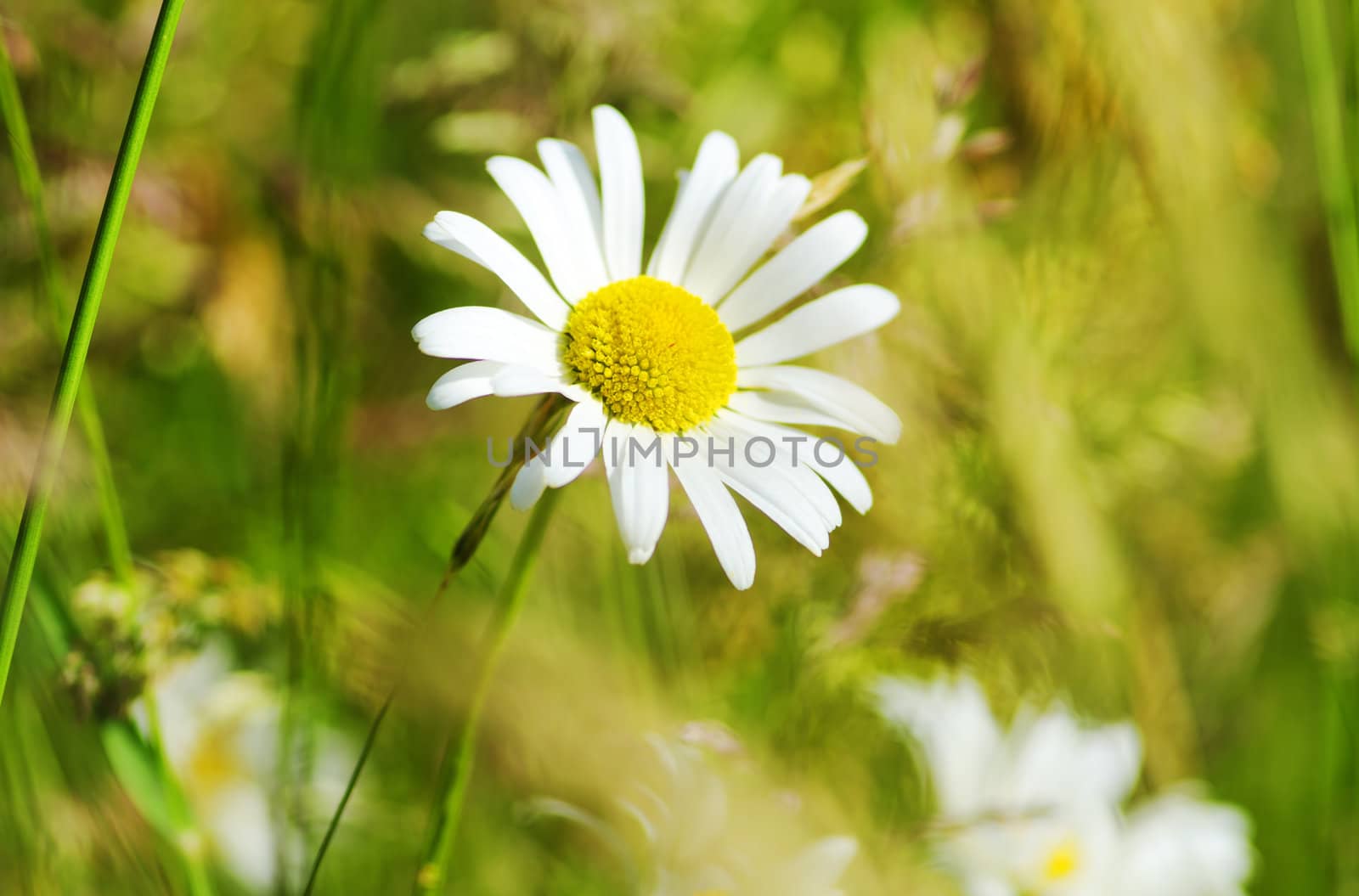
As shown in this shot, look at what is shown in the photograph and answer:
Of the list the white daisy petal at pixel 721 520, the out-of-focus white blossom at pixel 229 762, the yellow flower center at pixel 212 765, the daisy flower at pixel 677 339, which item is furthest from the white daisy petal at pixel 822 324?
the yellow flower center at pixel 212 765

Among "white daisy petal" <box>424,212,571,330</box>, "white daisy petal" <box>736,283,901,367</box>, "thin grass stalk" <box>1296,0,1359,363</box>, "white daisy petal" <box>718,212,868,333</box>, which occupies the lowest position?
"white daisy petal" <box>424,212,571,330</box>

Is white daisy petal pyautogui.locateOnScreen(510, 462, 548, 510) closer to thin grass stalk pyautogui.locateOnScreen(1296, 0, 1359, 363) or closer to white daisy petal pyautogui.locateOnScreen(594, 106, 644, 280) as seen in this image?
white daisy petal pyautogui.locateOnScreen(594, 106, 644, 280)

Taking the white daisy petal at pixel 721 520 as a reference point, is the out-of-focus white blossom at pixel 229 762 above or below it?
below

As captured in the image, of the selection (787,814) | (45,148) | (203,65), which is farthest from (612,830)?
(203,65)

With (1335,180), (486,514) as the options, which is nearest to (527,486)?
(486,514)

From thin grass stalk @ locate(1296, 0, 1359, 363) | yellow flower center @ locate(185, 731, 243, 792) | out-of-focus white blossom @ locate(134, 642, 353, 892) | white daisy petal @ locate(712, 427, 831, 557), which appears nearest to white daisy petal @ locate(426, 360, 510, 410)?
white daisy petal @ locate(712, 427, 831, 557)

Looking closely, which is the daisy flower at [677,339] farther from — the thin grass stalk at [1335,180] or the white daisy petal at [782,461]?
the thin grass stalk at [1335,180]

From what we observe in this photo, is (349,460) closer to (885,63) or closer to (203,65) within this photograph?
(203,65)
